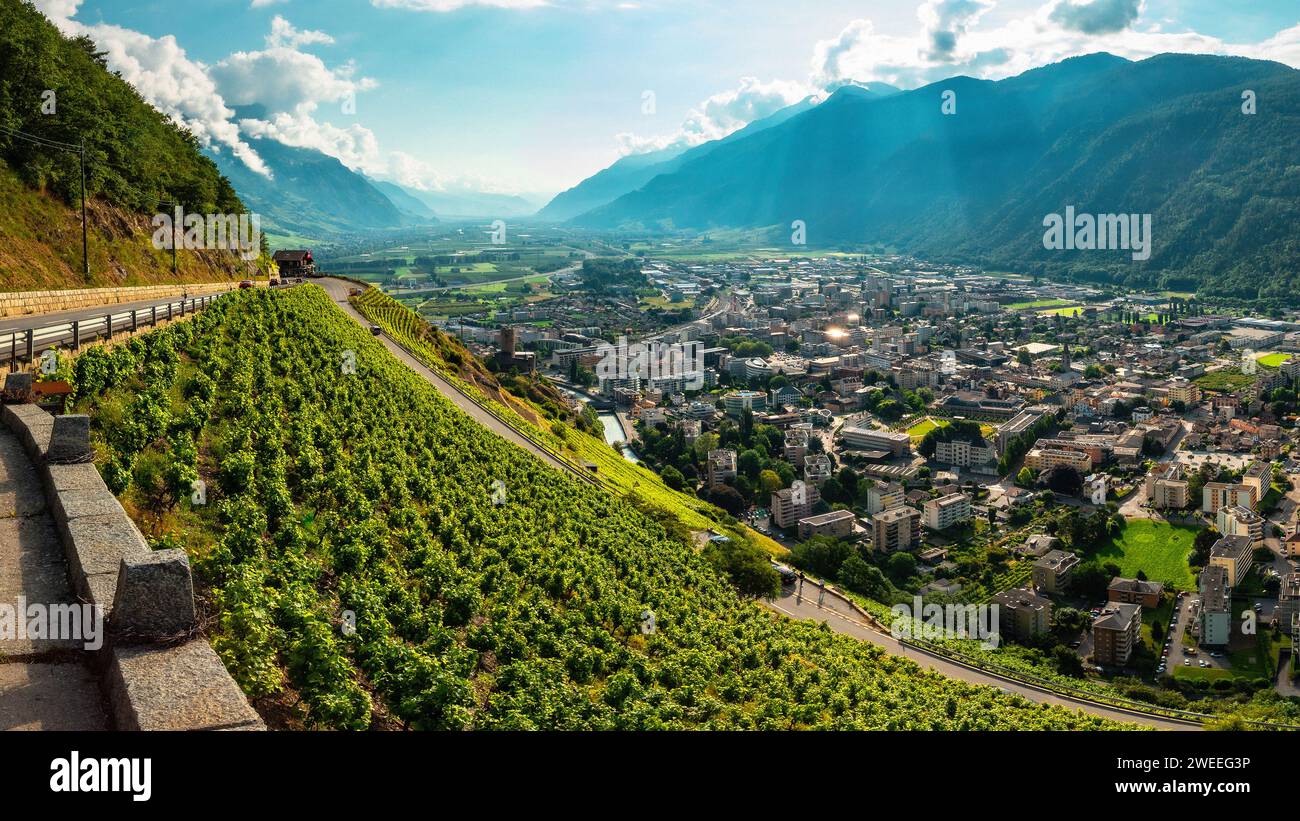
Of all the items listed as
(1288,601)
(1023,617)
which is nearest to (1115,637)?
(1023,617)

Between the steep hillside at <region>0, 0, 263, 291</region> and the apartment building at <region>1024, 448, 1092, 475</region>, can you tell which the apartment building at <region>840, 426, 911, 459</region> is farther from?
the steep hillside at <region>0, 0, 263, 291</region>

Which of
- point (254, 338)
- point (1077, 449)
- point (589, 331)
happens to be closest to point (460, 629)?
point (254, 338)

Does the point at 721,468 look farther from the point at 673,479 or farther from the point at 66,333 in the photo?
the point at 66,333

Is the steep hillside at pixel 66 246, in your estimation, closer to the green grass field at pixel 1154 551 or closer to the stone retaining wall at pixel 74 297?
the stone retaining wall at pixel 74 297

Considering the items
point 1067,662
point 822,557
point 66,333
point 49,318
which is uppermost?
point 49,318

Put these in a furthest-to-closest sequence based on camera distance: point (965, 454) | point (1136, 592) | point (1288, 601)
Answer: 1. point (965, 454)
2. point (1136, 592)
3. point (1288, 601)

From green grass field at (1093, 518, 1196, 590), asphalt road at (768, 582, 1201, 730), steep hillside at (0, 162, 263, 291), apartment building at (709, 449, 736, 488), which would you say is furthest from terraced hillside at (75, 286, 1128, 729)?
apartment building at (709, 449, 736, 488)

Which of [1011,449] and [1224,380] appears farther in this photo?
[1224,380]
